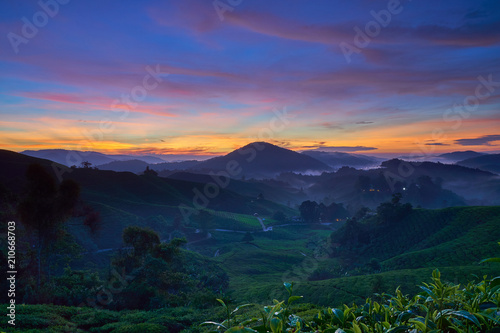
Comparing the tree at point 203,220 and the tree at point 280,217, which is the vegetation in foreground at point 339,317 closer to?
the tree at point 203,220

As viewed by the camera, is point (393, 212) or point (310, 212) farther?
point (310, 212)

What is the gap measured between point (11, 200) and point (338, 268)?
56.3 metres

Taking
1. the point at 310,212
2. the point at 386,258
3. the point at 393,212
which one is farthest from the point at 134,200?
the point at 393,212

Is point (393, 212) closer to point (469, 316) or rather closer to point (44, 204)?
point (44, 204)

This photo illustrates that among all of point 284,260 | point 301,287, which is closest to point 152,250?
point 301,287

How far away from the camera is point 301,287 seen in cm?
3038

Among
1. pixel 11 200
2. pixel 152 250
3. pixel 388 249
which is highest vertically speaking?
pixel 11 200

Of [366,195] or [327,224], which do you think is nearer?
[327,224]

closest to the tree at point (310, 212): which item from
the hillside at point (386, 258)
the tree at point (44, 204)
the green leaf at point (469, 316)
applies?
the hillside at point (386, 258)

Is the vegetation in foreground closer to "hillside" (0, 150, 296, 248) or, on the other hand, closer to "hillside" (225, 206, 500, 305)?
"hillside" (225, 206, 500, 305)

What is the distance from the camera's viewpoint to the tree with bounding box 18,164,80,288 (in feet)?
82.4

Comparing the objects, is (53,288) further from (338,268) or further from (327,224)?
(327,224)

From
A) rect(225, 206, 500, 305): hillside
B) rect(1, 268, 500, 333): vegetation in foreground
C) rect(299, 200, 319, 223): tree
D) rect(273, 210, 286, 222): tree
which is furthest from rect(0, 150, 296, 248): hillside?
rect(1, 268, 500, 333): vegetation in foreground

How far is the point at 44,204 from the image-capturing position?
1008 inches
